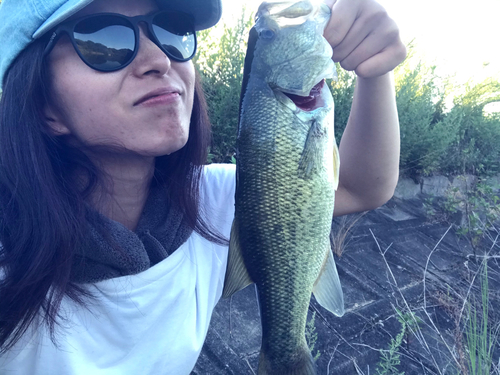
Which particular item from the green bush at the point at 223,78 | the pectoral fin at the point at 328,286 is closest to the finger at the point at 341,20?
the pectoral fin at the point at 328,286

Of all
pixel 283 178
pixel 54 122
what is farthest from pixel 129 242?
pixel 283 178

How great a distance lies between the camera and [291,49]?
1.18m

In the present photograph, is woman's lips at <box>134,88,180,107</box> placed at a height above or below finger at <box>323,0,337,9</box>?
below

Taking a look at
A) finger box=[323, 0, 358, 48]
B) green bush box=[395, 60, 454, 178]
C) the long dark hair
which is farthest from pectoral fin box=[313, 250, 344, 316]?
green bush box=[395, 60, 454, 178]

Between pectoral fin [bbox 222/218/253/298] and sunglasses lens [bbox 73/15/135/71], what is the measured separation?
0.68 m

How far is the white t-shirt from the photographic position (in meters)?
1.18

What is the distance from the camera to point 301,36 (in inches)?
44.9

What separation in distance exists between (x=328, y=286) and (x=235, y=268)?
1.17 feet

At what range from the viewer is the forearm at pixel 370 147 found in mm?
1234

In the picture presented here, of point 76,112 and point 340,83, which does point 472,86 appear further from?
point 76,112

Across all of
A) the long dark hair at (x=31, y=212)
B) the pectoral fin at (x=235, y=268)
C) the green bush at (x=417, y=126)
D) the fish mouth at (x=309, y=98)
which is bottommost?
the green bush at (x=417, y=126)

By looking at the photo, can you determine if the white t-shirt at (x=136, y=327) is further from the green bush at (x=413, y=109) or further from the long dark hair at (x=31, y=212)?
the green bush at (x=413, y=109)

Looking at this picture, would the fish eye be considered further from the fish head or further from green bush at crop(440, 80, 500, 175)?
green bush at crop(440, 80, 500, 175)

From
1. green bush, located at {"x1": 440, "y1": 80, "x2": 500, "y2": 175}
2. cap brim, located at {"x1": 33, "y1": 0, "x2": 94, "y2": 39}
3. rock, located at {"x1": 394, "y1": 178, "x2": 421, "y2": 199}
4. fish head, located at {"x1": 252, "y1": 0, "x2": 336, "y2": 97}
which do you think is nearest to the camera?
cap brim, located at {"x1": 33, "y1": 0, "x2": 94, "y2": 39}
